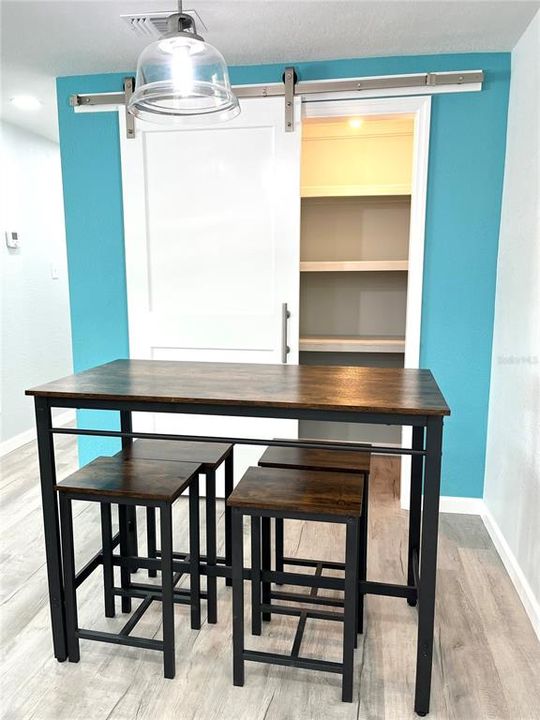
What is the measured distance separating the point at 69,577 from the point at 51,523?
0.19 m

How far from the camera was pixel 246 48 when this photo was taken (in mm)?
2719

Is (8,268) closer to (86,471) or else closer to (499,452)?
(86,471)

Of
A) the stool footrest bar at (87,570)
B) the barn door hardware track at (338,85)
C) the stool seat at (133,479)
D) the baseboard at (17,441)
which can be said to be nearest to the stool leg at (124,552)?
the stool footrest bar at (87,570)

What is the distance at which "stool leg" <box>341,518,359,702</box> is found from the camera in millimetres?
1630

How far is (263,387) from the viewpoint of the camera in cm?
184

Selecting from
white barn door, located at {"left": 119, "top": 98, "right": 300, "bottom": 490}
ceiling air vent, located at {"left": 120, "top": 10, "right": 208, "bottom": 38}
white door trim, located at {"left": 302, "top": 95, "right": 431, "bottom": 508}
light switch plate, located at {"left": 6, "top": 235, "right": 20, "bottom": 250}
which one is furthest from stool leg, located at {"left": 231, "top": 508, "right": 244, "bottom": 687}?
light switch plate, located at {"left": 6, "top": 235, "right": 20, "bottom": 250}

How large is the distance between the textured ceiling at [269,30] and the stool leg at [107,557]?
207 cm

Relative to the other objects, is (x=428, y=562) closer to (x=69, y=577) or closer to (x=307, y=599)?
(x=307, y=599)

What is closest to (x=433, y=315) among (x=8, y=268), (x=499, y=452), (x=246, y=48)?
(x=499, y=452)

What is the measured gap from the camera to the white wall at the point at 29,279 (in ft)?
13.1

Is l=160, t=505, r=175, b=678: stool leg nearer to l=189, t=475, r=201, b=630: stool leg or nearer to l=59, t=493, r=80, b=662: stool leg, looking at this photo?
l=189, t=475, r=201, b=630: stool leg

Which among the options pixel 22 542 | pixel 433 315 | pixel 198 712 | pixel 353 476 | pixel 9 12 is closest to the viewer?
pixel 198 712

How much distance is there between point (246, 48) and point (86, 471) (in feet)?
7.11

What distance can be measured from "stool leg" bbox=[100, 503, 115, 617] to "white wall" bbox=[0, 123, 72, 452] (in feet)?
7.56
